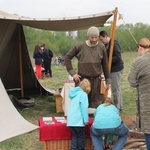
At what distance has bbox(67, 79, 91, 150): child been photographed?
372cm

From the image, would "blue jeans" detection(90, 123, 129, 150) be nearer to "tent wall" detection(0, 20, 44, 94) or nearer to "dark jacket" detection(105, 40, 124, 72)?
"dark jacket" detection(105, 40, 124, 72)

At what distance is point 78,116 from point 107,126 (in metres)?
0.39

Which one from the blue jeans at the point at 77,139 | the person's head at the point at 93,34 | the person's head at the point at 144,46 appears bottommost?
the blue jeans at the point at 77,139

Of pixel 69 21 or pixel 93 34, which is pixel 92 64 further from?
pixel 69 21

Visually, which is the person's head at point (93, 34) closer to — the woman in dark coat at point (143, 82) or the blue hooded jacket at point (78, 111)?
the blue hooded jacket at point (78, 111)

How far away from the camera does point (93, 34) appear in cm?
408

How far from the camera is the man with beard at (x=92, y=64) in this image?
4.25 metres

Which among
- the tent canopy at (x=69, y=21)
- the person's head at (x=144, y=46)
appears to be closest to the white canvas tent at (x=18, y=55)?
the tent canopy at (x=69, y=21)

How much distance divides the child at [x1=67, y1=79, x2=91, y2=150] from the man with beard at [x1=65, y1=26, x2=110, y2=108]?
47cm

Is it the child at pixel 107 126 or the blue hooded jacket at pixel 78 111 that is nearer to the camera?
the child at pixel 107 126

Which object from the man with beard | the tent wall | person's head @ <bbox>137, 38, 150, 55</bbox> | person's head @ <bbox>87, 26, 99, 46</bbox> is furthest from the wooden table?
the tent wall

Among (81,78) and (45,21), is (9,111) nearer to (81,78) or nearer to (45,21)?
(81,78)

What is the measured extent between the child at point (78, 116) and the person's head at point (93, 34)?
62 cm

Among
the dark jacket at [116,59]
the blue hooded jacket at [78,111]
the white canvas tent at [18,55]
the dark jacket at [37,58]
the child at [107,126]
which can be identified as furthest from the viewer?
the dark jacket at [37,58]
